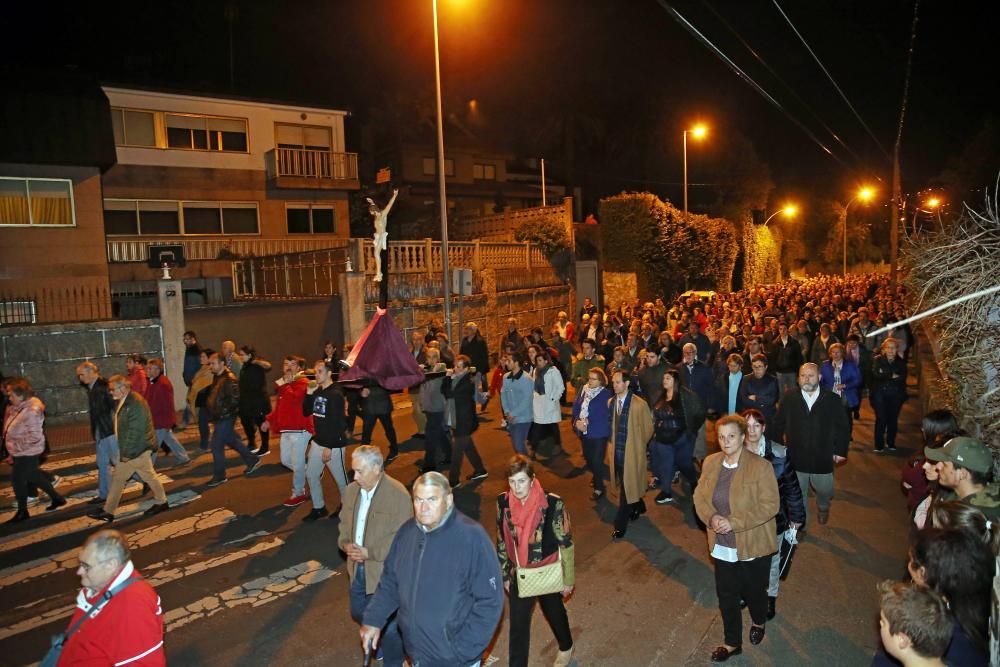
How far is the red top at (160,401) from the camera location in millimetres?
10023

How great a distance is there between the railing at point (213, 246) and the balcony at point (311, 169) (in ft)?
7.23

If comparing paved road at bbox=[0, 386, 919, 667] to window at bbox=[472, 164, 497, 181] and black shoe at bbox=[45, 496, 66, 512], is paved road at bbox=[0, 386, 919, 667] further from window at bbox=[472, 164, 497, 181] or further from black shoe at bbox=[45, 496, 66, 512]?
window at bbox=[472, 164, 497, 181]

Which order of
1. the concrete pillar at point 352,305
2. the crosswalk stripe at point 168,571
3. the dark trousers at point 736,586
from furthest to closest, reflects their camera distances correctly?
the concrete pillar at point 352,305 → the crosswalk stripe at point 168,571 → the dark trousers at point 736,586

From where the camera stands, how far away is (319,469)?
7984 millimetres

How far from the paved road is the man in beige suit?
34.2 inches

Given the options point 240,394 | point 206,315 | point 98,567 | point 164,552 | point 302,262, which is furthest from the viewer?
point 302,262

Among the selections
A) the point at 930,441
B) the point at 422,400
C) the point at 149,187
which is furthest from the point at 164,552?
the point at 149,187

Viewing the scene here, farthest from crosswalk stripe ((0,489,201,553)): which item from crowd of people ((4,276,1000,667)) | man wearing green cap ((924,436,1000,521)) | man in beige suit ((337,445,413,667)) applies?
man wearing green cap ((924,436,1000,521))

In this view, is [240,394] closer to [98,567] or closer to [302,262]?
[98,567]

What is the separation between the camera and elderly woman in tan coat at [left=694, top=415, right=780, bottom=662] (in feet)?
15.6

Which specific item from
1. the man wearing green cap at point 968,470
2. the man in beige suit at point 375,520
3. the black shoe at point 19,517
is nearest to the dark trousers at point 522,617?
the man in beige suit at point 375,520

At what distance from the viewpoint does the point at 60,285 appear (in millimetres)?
19859

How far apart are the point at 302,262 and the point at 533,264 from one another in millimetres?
9122

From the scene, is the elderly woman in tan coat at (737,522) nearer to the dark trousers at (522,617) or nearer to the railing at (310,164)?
the dark trousers at (522,617)
